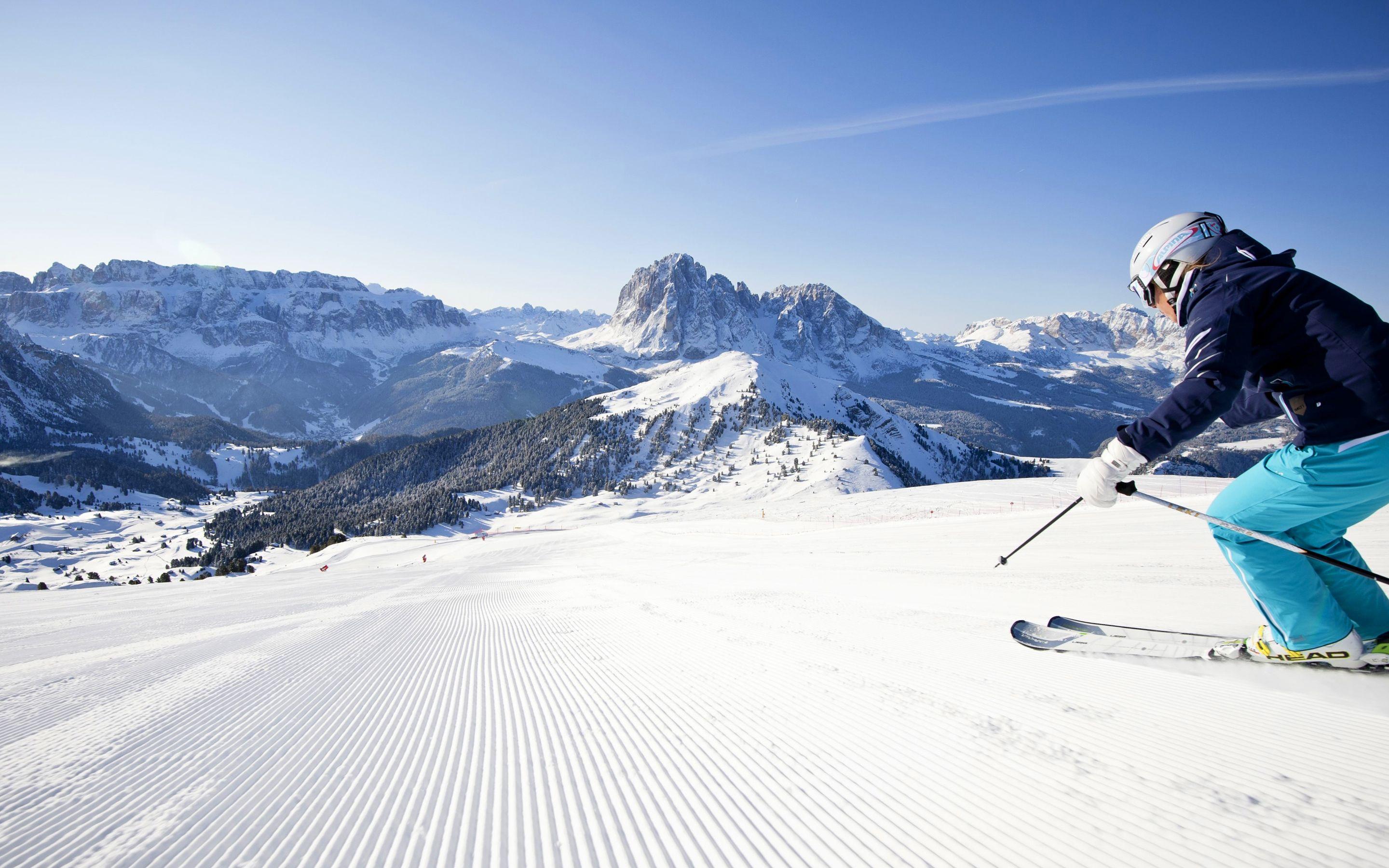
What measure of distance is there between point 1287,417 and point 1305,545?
0.98 meters

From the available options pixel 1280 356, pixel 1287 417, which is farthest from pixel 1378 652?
pixel 1280 356

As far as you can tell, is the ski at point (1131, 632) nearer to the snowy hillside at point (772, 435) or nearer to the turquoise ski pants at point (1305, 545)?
the turquoise ski pants at point (1305, 545)

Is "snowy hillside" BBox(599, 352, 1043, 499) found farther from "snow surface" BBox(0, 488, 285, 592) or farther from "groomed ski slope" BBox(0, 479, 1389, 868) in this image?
"snow surface" BBox(0, 488, 285, 592)

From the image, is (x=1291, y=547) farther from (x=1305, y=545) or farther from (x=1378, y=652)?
(x=1378, y=652)

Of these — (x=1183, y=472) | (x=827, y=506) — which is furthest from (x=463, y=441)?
(x=1183, y=472)

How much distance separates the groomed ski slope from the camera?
8.64 ft

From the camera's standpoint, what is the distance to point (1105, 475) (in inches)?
168

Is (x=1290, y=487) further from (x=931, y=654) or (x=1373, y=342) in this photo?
(x=931, y=654)

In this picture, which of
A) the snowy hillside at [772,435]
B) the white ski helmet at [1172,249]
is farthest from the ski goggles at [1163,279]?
the snowy hillside at [772,435]

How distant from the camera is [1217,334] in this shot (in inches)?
139

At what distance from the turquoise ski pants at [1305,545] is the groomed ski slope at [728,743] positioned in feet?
1.32

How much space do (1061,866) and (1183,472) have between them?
21043 centimetres

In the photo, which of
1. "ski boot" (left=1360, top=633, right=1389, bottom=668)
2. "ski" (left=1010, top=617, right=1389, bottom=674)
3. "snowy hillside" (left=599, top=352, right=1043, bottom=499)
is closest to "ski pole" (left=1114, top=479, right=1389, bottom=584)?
"ski boot" (left=1360, top=633, right=1389, bottom=668)

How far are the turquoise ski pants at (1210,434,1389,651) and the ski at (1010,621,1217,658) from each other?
58cm
